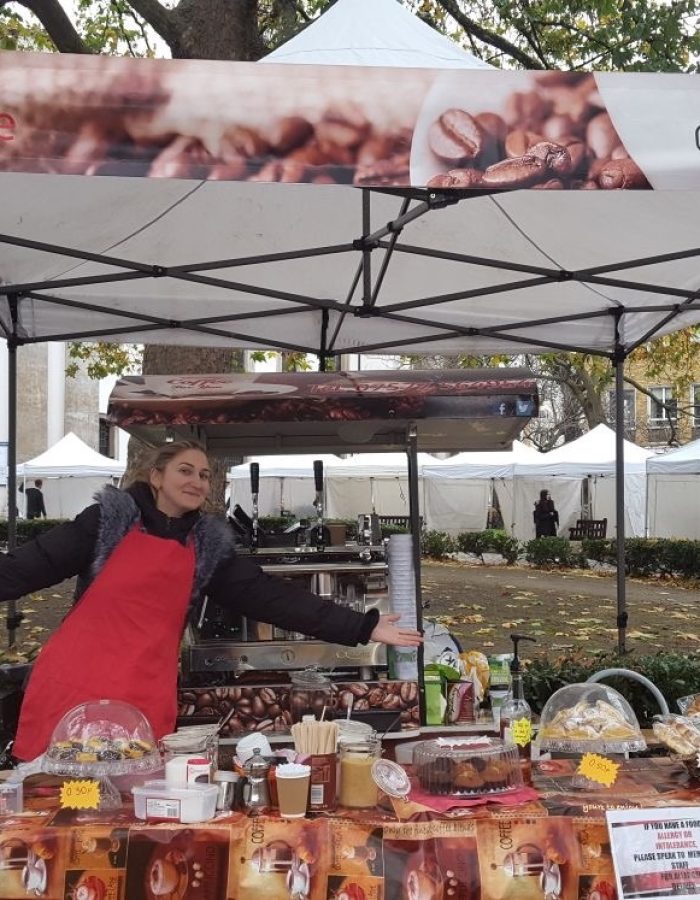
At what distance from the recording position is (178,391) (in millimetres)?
3850

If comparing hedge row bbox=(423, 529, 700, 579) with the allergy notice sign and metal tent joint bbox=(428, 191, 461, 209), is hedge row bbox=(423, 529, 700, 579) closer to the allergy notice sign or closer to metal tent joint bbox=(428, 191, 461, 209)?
the allergy notice sign

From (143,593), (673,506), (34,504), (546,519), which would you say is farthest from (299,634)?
(34,504)

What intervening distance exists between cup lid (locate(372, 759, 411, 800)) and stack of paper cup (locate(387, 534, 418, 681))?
1335 mm

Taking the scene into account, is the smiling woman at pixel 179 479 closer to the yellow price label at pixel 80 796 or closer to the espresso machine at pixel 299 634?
the espresso machine at pixel 299 634

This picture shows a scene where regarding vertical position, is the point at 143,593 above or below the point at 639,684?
above

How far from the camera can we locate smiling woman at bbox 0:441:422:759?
123 inches

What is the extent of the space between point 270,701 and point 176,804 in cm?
155

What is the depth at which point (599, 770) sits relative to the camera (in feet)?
8.93

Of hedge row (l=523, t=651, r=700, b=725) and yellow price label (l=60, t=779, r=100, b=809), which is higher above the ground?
yellow price label (l=60, t=779, r=100, b=809)

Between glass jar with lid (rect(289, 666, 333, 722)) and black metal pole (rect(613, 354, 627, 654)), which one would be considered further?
black metal pole (rect(613, 354, 627, 654))

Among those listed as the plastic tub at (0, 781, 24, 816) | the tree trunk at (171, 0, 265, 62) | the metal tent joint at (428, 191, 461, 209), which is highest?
the tree trunk at (171, 0, 265, 62)

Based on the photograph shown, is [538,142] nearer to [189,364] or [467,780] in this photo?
[467,780]

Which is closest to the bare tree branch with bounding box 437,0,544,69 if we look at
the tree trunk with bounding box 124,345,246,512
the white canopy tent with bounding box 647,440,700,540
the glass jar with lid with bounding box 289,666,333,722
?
the tree trunk with bounding box 124,345,246,512

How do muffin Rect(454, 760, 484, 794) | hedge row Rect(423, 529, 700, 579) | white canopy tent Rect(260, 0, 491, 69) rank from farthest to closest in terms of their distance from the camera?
hedge row Rect(423, 529, 700, 579) → white canopy tent Rect(260, 0, 491, 69) → muffin Rect(454, 760, 484, 794)
